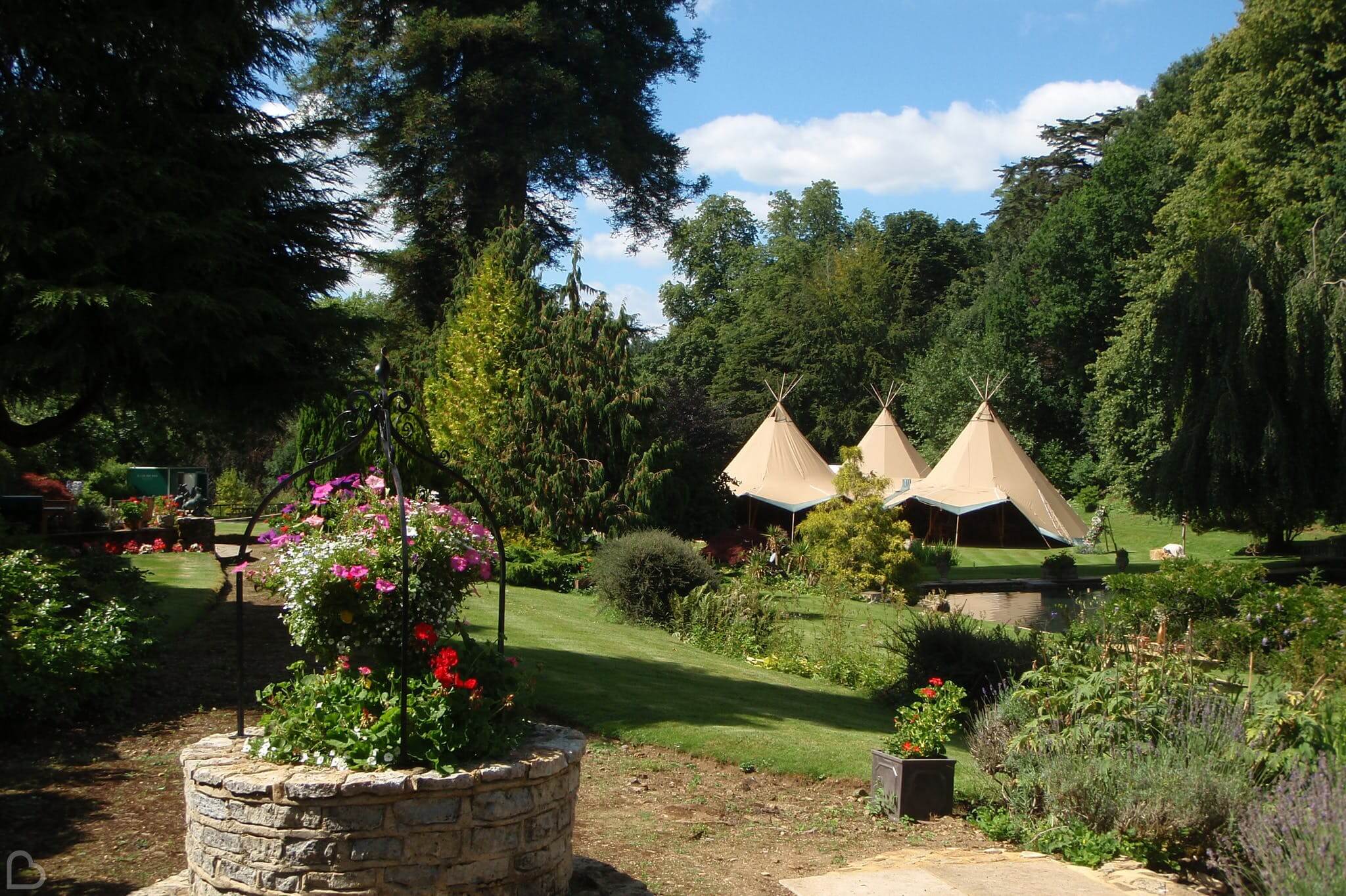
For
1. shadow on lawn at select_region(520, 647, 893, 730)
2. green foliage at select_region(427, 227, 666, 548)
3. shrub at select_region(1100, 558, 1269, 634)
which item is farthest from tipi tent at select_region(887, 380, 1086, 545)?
shadow on lawn at select_region(520, 647, 893, 730)

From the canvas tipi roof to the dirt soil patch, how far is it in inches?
830

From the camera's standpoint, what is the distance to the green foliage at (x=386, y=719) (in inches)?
161

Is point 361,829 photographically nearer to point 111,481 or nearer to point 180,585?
point 180,585

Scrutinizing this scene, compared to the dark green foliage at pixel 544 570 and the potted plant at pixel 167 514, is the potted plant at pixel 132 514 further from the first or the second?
the dark green foliage at pixel 544 570

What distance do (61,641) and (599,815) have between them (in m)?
3.69

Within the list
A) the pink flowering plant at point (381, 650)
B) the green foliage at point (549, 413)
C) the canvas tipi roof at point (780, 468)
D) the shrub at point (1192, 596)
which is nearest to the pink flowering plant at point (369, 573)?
the pink flowering plant at point (381, 650)

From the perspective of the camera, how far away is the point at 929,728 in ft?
20.0

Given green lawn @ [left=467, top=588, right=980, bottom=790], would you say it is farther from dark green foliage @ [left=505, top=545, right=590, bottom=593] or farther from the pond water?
the pond water

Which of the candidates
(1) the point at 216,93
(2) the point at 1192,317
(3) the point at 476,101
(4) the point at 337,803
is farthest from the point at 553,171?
(4) the point at 337,803

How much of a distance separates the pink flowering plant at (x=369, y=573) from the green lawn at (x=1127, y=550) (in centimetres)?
1738

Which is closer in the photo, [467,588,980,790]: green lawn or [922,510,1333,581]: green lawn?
[467,588,980,790]: green lawn

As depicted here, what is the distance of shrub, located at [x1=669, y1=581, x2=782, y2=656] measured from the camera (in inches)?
495

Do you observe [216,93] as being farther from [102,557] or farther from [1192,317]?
[1192,317]

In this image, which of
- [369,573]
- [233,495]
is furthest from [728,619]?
[233,495]
